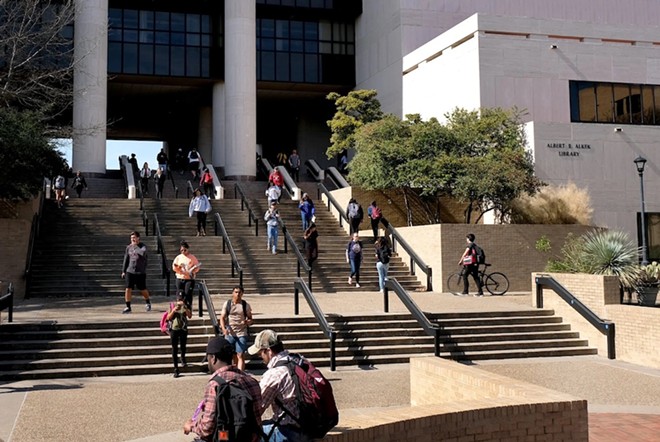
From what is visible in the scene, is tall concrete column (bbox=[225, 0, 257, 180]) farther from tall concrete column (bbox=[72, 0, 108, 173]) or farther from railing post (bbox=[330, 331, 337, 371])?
railing post (bbox=[330, 331, 337, 371])

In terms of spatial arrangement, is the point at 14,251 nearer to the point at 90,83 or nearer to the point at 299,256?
the point at 299,256

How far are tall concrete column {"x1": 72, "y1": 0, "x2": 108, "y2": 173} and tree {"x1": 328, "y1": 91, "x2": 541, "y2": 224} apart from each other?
1351cm

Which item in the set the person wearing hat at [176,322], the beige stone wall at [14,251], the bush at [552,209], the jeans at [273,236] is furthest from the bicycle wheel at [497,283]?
the beige stone wall at [14,251]

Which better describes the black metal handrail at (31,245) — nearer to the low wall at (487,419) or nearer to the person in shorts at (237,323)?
the person in shorts at (237,323)

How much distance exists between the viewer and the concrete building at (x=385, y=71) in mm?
26359

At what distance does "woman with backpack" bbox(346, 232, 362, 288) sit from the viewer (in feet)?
61.2

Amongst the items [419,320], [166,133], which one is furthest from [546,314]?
[166,133]

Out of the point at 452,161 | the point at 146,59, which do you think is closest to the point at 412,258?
the point at 452,161

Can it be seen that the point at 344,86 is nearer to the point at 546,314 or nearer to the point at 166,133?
the point at 166,133

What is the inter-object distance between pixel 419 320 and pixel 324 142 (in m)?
33.9

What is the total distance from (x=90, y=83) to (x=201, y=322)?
23.3 meters

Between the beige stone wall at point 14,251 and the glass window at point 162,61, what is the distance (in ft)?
→ 69.3

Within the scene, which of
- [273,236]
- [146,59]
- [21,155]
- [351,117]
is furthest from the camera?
[146,59]

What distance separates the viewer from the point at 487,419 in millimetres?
5984
